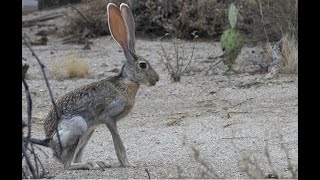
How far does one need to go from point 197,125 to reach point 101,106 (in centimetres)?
136

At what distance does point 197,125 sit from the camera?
7.68m

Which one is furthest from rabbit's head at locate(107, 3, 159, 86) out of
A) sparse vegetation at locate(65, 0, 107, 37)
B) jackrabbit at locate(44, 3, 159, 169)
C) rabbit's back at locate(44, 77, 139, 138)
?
sparse vegetation at locate(65, 0, 107, 37)

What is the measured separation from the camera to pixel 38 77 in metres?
10.4

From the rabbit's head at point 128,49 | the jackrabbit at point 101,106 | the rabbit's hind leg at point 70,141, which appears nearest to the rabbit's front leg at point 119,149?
the jackrabbit at point 101,106

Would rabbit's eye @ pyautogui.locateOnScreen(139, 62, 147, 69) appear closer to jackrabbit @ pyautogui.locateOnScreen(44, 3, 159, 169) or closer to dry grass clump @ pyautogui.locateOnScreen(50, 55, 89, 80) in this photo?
jackrabbit @ pyautogui.locateOnScreen(44, 3, 159, 169)

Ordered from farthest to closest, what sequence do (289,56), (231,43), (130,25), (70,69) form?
(70,69), (231,43), (289,56), (130,25)

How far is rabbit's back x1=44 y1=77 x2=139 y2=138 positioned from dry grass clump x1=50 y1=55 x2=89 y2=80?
135 inches

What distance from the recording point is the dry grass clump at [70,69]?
10.1 metres

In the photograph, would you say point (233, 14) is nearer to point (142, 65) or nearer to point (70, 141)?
point (142, 65)

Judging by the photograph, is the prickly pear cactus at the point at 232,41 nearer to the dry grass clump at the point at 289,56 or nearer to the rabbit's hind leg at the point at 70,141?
the dry grass clump at the point at 289,56

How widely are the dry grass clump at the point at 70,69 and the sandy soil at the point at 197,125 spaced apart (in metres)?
0.10

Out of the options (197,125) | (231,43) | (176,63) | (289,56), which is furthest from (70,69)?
(197,125)

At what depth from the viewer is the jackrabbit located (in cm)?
629
